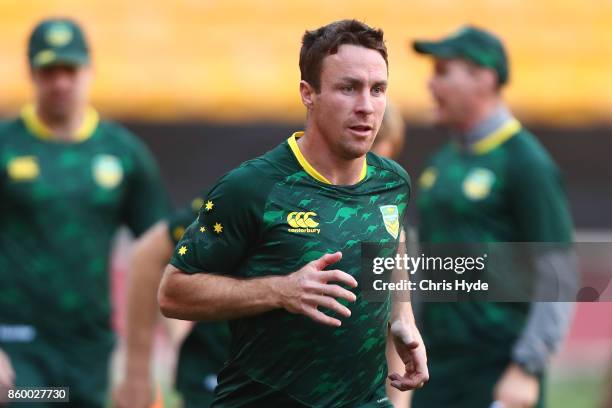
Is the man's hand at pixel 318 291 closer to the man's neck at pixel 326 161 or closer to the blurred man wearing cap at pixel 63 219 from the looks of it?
the man's neck at pixel 326 161

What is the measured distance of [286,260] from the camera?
4500 millimetres

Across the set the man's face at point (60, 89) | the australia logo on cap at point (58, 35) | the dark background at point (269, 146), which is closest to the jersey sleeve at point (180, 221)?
the man's face at point (60, 89)

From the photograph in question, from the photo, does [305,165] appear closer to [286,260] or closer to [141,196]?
[286,260]

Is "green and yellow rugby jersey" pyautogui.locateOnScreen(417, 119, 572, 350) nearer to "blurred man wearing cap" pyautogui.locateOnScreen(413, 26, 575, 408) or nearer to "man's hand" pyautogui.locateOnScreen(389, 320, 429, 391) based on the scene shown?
"blurred man wearing cap" pyautogui.locateOnScreen(413, 26, 575, 408)

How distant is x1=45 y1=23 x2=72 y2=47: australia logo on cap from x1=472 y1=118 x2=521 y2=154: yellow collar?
96.8 inches

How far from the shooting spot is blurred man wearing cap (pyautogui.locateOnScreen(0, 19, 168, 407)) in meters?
7.39

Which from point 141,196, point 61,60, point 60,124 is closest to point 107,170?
point 141,196

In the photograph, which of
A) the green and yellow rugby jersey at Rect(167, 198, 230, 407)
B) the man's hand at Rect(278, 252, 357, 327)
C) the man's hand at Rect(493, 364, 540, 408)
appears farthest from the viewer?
the man's hand at Rect(493, 364, 540, 408)

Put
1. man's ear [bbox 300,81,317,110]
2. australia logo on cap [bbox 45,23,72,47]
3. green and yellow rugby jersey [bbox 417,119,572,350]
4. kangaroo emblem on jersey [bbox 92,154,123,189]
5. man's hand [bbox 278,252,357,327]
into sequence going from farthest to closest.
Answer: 1. australia logo on cap [bbox 45,23,72,47]
2. kangaroo emblem on jersey [bbox 92,154,123,189]
3. green and yellow rugby jersey [bbox 417,119,572,350]
4. man's ear [bbox 300,81,317,110]
5. man's hand [bbox 278,252,357,327]

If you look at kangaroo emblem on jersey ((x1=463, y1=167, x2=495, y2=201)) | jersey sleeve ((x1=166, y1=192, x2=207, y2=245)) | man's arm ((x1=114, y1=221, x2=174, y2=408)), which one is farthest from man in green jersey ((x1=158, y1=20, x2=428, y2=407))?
kangaroo emblem on jersey ((x1=463, y1=167, x2=495, y2=201))

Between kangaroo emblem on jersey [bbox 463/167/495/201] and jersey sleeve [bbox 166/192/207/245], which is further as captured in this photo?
kangaroo emblem on jersey [bbox 463/167/495/201]

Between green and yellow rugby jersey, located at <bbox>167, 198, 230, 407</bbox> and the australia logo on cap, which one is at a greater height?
the australia logo on cap

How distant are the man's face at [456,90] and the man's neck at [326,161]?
3.08 meters

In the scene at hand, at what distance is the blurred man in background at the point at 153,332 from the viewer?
6.25 m
